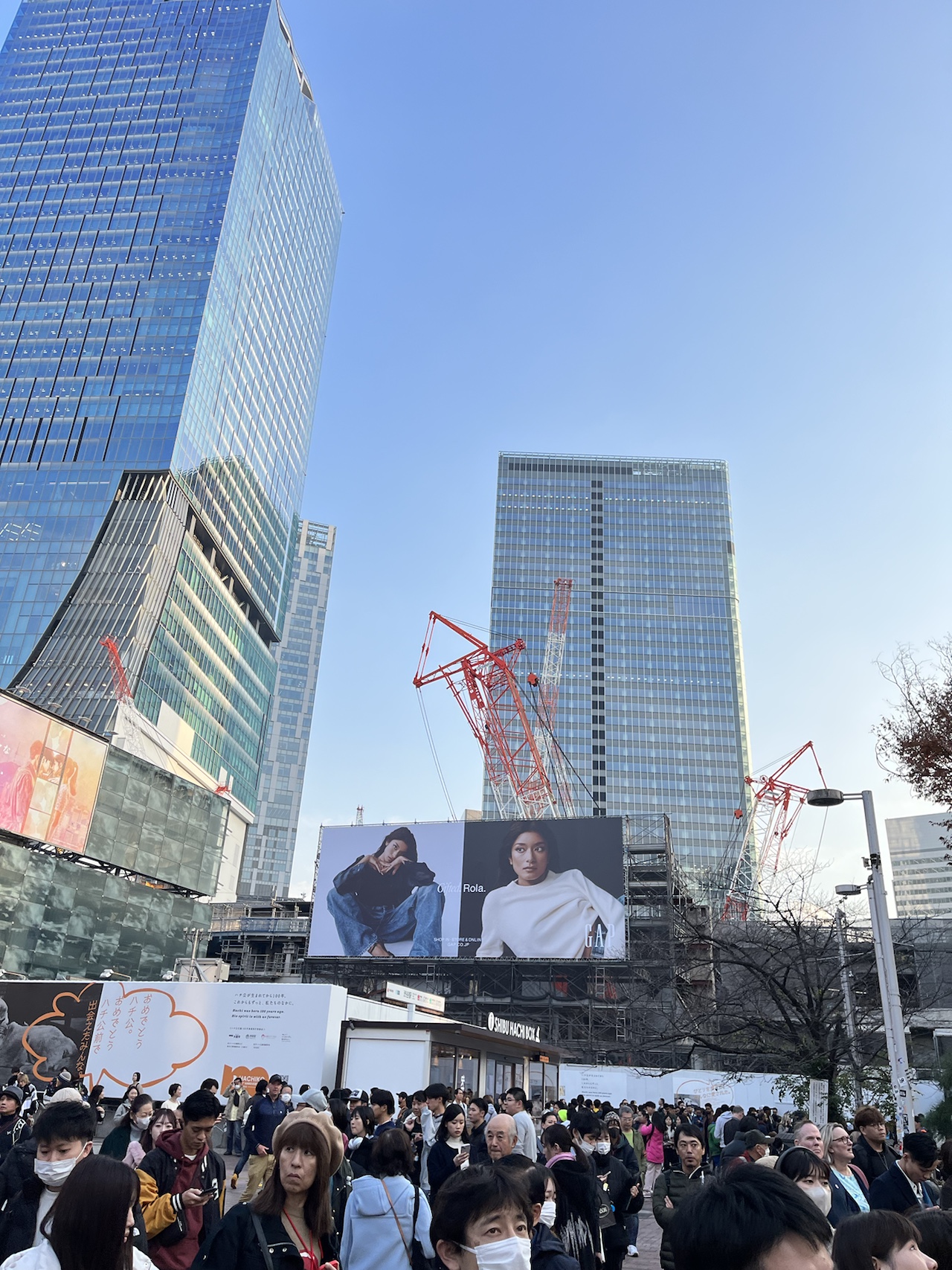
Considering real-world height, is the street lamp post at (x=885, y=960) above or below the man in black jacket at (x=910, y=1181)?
above

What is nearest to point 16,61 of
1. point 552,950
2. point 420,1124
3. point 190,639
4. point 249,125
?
point 249,125

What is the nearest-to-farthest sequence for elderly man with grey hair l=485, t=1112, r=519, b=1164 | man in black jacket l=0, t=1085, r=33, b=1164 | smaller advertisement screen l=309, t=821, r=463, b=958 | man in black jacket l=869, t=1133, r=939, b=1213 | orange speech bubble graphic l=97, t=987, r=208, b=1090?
man in black jacket l=869, t=1133, r=939, b=1213, elderly man with grey hair l=485, t=1112, r=519, b=1164, man in black jacket l=0, t=1085, r=33, b=1164, orange speech bubble graphic l=97, t=987, r=208, b=1090, smaller advertisement screen l=309, t=821, r=463, b=958

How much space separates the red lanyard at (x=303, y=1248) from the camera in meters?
3.92

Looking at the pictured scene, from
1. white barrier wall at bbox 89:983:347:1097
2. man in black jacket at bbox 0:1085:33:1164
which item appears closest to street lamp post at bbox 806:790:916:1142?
man in black jacket at bbox 0:1085:33:1164

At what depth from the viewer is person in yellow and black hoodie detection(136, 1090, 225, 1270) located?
16.7ft

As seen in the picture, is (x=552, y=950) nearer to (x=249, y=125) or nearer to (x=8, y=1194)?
(x=8, y=1194)

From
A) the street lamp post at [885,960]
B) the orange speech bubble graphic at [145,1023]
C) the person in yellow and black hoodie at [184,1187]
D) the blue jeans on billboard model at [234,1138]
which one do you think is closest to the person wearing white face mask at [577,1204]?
the person in yellow and black hoodie at [184,1187]

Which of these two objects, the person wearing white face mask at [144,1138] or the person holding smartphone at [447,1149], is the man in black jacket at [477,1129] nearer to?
the person holding smartphone at [447,1149]

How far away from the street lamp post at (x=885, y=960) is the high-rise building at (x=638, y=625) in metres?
115

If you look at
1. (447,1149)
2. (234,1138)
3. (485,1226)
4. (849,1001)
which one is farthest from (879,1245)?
(234,1138)

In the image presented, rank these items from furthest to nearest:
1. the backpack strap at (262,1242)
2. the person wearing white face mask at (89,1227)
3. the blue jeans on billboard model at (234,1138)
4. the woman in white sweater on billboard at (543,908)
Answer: the woman in white sweater on billboard at (543,908)
the blue jeans on billboard model at (234,1138)
the backpack strap at (262,1242)
the person wearing white face mask at (89,1227)

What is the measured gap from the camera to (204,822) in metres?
60.0

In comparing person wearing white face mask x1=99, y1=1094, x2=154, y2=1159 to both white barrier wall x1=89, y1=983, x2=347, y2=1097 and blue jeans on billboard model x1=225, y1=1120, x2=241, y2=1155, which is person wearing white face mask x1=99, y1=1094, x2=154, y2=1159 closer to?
white barrier wall x1=89, y1=983, x2=347, y2=1097

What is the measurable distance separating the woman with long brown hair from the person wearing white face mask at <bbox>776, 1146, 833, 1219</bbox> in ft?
11.2
